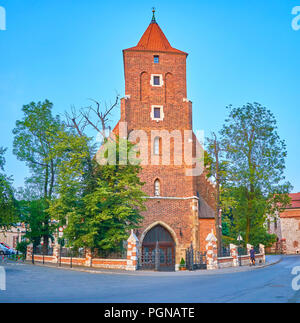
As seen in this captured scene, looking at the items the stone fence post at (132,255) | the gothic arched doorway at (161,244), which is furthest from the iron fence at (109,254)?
the gothic arched doorway at (161,244)

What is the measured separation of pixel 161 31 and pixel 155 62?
5243 millimetres

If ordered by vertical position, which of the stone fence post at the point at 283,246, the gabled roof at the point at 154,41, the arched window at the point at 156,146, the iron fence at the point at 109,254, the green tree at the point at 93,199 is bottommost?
the stone fence post at the point at 283,246

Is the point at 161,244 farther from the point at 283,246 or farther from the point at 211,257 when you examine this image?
the point at 283,246

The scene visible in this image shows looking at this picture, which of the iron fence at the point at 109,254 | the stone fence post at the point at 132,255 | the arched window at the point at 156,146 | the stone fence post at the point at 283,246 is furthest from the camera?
the stone fence post at the point at 283,246

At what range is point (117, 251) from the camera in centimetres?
2270

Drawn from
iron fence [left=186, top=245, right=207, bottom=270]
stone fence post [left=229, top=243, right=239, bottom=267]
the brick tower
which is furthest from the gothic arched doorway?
stone fence post [left=229, top=243, right=239, bottom=267]

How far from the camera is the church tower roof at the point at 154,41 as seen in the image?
105 feet

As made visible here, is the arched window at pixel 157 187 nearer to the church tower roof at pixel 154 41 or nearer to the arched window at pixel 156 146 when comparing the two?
the arched window at pixel 156 146

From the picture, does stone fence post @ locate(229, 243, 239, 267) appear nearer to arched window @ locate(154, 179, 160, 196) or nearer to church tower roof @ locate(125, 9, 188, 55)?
arched window @ locate(154, 179, 160, 196)

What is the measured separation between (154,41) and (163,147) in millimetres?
10432

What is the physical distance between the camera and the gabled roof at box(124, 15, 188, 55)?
105 feet

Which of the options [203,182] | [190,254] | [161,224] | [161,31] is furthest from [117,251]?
[161,31]

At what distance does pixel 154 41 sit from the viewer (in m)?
33.3
